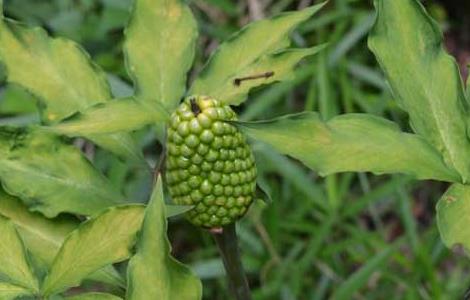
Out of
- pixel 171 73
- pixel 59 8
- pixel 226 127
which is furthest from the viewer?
pixel 59 8

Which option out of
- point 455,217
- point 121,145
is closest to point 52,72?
point 121,145

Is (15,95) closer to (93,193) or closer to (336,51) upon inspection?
(336,51)

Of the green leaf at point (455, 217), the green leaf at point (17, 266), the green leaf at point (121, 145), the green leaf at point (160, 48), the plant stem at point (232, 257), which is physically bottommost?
the plant stem at point (232, 257)

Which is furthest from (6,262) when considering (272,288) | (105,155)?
(105,155)

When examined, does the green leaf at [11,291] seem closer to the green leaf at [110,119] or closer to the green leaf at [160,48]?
the green leaf at [110,119]

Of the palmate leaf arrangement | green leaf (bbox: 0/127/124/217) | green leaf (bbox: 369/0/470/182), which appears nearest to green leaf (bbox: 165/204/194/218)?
the palmate leaf arrangement

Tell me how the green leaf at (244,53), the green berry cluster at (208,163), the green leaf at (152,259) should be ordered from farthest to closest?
the green leaf at (244,53), the green berry cluster at (208,163), the green leaf at (152,259)

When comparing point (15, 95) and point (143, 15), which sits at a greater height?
point (143, 15)

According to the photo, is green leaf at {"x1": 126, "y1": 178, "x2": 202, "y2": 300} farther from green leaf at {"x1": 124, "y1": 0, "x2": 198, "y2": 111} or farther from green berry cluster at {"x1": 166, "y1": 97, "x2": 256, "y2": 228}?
green leaf at {"x1": 124, "y1": 0, "x2": 198, "y2": 111}

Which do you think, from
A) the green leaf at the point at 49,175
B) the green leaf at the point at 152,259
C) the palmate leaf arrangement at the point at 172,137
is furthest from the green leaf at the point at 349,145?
the green leaf at the point at 49,175
